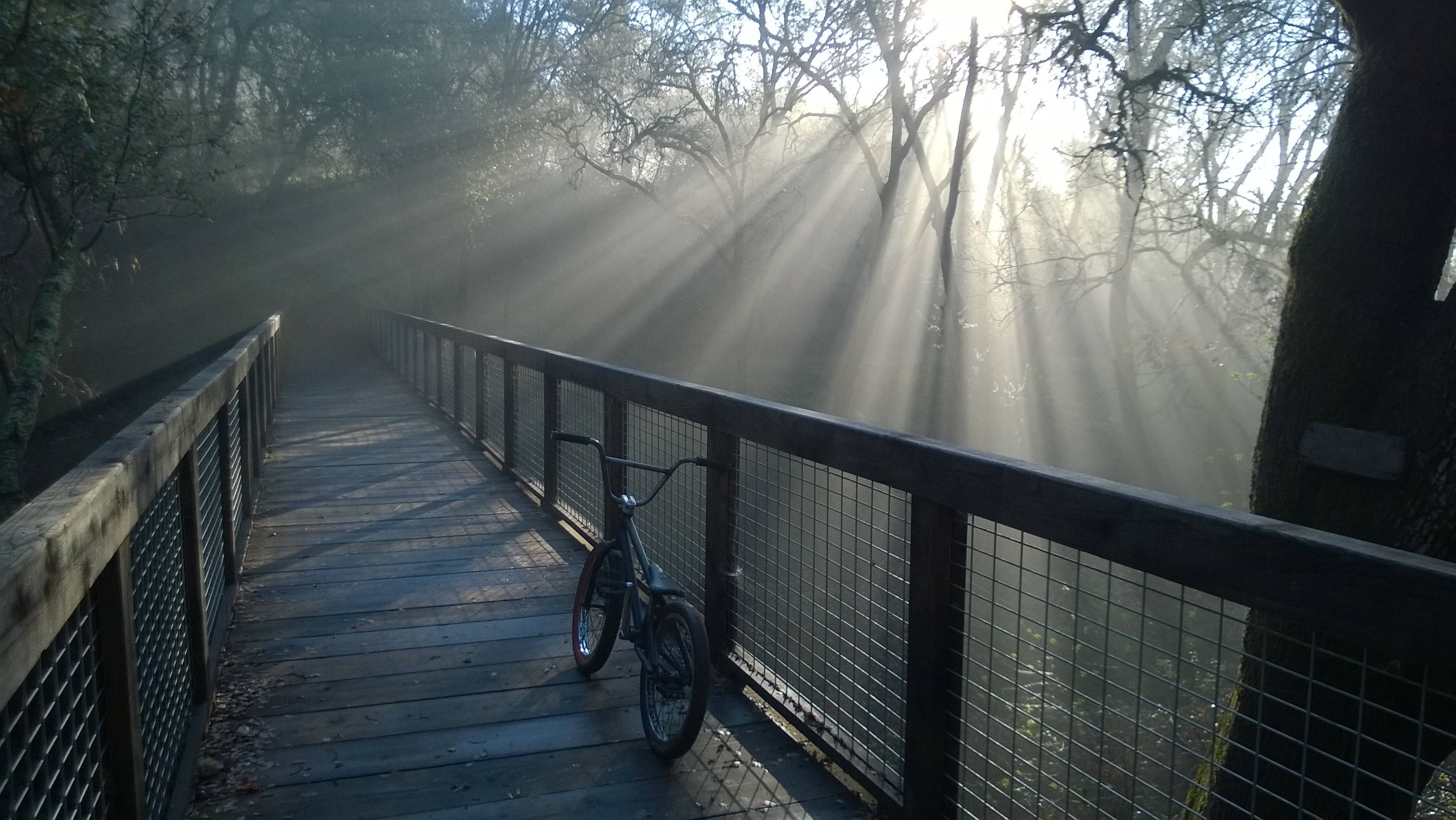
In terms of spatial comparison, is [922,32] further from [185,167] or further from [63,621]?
[63,621]

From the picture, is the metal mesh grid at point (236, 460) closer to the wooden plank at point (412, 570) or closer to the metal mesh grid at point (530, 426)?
the wooden plank at point (412, 570)

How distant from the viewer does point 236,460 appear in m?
5.62

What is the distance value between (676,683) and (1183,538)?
1.72 m

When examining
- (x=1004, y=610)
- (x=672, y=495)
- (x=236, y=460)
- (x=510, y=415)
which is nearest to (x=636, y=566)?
(x=1004, y=610)

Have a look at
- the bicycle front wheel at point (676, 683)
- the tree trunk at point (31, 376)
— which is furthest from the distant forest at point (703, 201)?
the bicycle front wheel at point (676, 683)

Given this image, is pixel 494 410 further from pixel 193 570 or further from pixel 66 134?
pixel 66 134

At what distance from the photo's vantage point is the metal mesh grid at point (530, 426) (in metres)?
7.41

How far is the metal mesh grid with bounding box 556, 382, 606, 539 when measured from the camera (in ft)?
19.7

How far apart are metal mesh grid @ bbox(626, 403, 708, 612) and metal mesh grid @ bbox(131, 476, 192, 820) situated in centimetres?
181

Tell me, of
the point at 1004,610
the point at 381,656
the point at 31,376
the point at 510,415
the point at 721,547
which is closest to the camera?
the point at 1004,610

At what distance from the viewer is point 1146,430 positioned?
25484 mm

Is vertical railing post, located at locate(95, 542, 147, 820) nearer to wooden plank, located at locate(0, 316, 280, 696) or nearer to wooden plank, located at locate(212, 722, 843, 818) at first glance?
wooden plank, located at locate(0, 316, 280, 696)

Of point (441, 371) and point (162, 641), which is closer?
point (162, 641)

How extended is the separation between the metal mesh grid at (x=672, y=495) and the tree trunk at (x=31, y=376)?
11.0m
